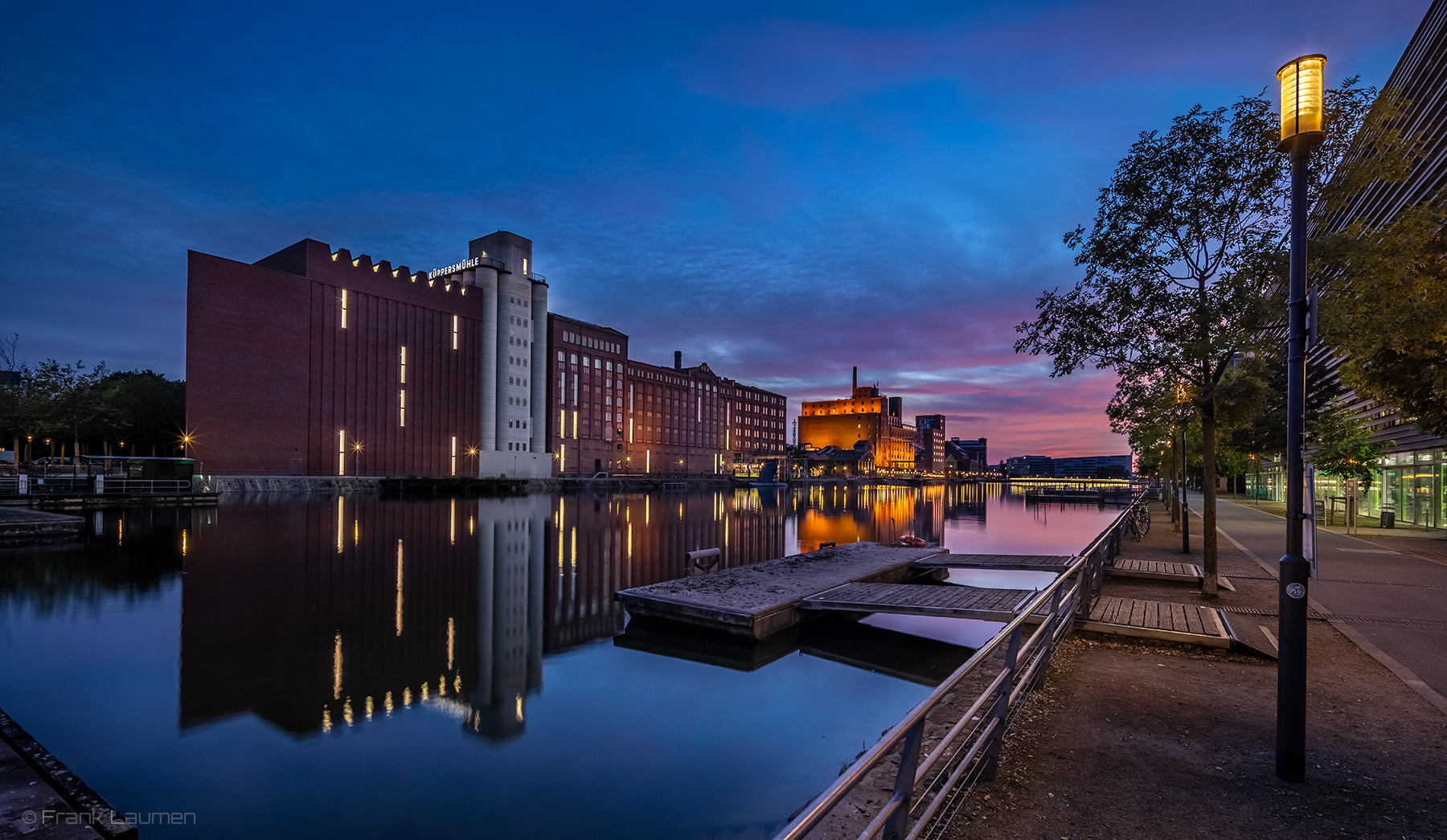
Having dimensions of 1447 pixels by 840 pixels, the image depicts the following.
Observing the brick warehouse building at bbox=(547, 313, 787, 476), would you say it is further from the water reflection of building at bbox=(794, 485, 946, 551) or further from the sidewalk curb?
the sidewalk curb

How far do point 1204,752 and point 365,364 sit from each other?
3482 inches

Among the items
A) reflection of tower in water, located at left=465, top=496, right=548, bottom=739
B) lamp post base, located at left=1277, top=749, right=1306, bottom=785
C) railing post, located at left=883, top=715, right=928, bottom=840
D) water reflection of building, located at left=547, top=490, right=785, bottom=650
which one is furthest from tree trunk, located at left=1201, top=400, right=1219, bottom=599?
reflection of tower in water, located at left=465, top=496, right=548, bottom=739

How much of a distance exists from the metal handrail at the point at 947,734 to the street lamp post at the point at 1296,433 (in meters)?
1.87

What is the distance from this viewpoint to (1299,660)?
532cm

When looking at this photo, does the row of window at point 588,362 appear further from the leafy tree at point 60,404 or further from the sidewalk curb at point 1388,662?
the sidewalk curb at point 1388,662

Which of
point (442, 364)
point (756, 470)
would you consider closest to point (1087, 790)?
point (442, 364)

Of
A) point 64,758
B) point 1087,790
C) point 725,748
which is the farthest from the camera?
point 725,748

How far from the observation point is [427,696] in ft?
32.8

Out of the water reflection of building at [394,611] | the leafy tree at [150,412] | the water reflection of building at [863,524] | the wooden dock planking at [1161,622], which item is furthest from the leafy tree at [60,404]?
the wooden dock planking at [1161,622]

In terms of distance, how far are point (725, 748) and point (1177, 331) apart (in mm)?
11066

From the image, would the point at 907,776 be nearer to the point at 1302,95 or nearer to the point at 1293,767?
the point at 1293,767

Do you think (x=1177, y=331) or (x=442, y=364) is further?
(x=442, y=364)

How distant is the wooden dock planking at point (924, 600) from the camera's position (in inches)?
504

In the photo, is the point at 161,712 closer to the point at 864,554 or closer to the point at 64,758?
the point at 64,758
